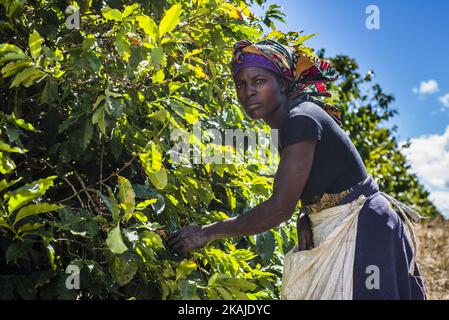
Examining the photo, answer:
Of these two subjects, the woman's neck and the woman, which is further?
the woman's neck

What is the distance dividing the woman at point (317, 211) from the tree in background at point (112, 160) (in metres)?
0.19

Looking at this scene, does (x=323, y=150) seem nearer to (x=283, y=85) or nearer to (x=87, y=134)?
(x=283, y=85)

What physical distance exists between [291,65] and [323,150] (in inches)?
17.0

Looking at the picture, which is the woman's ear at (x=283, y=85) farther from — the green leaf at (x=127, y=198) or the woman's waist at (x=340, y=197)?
the green leaf at (x=127, y=198)

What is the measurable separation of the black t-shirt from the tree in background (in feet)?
1.26

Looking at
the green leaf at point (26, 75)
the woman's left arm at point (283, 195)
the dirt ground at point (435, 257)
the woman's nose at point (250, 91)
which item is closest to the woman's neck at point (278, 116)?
the woman's nose at point (250, 91)

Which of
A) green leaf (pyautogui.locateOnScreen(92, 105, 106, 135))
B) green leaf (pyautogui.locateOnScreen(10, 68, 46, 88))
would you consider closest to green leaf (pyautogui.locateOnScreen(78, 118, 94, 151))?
green leaf (pyautogui.locateOnScreen(92, 105, 106, 135))

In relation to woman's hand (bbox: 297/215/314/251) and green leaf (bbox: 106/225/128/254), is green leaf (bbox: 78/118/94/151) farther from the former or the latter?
woman's hand (bbox: 297/215/314/251)

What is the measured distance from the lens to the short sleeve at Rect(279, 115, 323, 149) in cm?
213

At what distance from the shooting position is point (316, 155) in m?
2.21

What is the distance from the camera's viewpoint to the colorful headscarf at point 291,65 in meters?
2.36

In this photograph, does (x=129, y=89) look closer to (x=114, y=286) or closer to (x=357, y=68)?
(x=114, y=286)

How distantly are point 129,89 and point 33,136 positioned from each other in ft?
1.50

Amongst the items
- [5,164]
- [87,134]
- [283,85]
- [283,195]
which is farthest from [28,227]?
[283,85]
